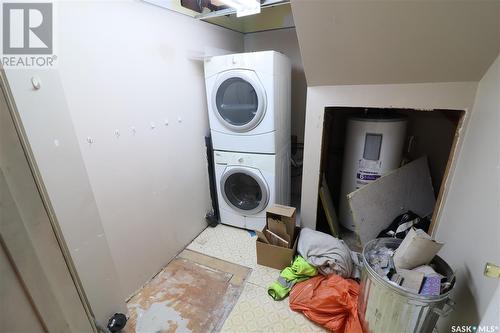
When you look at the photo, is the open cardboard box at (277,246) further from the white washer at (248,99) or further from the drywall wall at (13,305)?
the drywall wall at (13,305)

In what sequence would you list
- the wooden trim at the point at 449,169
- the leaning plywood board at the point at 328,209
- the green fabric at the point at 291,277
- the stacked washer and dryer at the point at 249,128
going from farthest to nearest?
the leaning plywood board at the point at 328,209 → the stacked washer and dryer at the point at 249,128 → the green fabric at the point at 291,277 → the wooden trim at the point at 449,169

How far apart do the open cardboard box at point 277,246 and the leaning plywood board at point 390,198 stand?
0.46m

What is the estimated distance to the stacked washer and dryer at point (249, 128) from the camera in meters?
1.79

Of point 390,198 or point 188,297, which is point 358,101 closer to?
point 390,198

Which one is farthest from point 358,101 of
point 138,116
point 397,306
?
point 138,116

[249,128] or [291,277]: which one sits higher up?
[249,128]

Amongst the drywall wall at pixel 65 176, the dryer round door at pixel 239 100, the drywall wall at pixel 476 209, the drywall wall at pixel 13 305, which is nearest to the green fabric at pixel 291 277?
the drywall wall at pixel 476 209

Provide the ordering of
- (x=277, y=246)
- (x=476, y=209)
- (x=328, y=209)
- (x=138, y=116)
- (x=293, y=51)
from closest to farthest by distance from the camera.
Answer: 1. (x=476, y=209)
2. (x=138, y=116)
3. (x=277, y=246)
4. (x=328, y=209)
5. (x=293, y=51)

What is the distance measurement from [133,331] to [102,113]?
4.26ft

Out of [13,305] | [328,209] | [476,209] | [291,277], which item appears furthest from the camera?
[328,209]

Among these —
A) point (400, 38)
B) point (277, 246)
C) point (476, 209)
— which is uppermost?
point (400, 38)

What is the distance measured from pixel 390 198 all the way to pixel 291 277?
1020 mm

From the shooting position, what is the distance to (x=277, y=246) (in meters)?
1.74

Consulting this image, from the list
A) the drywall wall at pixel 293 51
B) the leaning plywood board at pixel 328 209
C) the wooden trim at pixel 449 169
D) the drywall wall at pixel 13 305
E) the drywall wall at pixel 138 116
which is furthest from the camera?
the drywall wall at pixel 293 51
